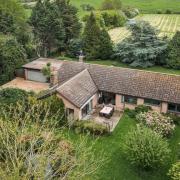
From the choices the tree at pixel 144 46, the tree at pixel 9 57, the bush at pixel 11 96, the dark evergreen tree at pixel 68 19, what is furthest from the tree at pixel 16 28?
the bush at pixel 11 96

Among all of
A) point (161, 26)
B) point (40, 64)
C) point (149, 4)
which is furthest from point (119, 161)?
point (149, 4)

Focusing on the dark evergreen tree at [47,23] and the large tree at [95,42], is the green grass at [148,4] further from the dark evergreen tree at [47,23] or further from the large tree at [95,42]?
the large tree at [95,42]

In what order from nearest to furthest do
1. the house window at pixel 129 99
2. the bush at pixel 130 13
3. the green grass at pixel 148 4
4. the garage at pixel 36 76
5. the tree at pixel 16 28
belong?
the house window at pixel 129 99, the garage at pixel 36 76, the tree at pixel 16 28, the bush at pixel 130 13, the green grass at pixel 148 4

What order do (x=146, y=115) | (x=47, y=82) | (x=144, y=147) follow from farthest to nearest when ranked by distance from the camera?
(x=47, y=82), (x=146, y=115), (x=144, y=147)

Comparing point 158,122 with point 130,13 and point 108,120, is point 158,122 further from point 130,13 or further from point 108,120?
point 130,13

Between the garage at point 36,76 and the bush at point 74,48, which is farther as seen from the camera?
the bush at point 74,48

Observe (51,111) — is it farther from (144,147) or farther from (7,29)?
(7,29)

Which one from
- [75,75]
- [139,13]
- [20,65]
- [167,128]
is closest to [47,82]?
[20,65]

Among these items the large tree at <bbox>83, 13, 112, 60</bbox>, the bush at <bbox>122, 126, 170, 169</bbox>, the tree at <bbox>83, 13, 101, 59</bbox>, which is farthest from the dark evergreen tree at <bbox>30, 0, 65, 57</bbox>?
the bush at <bbox>122, 126, 170, 169</bbox>
